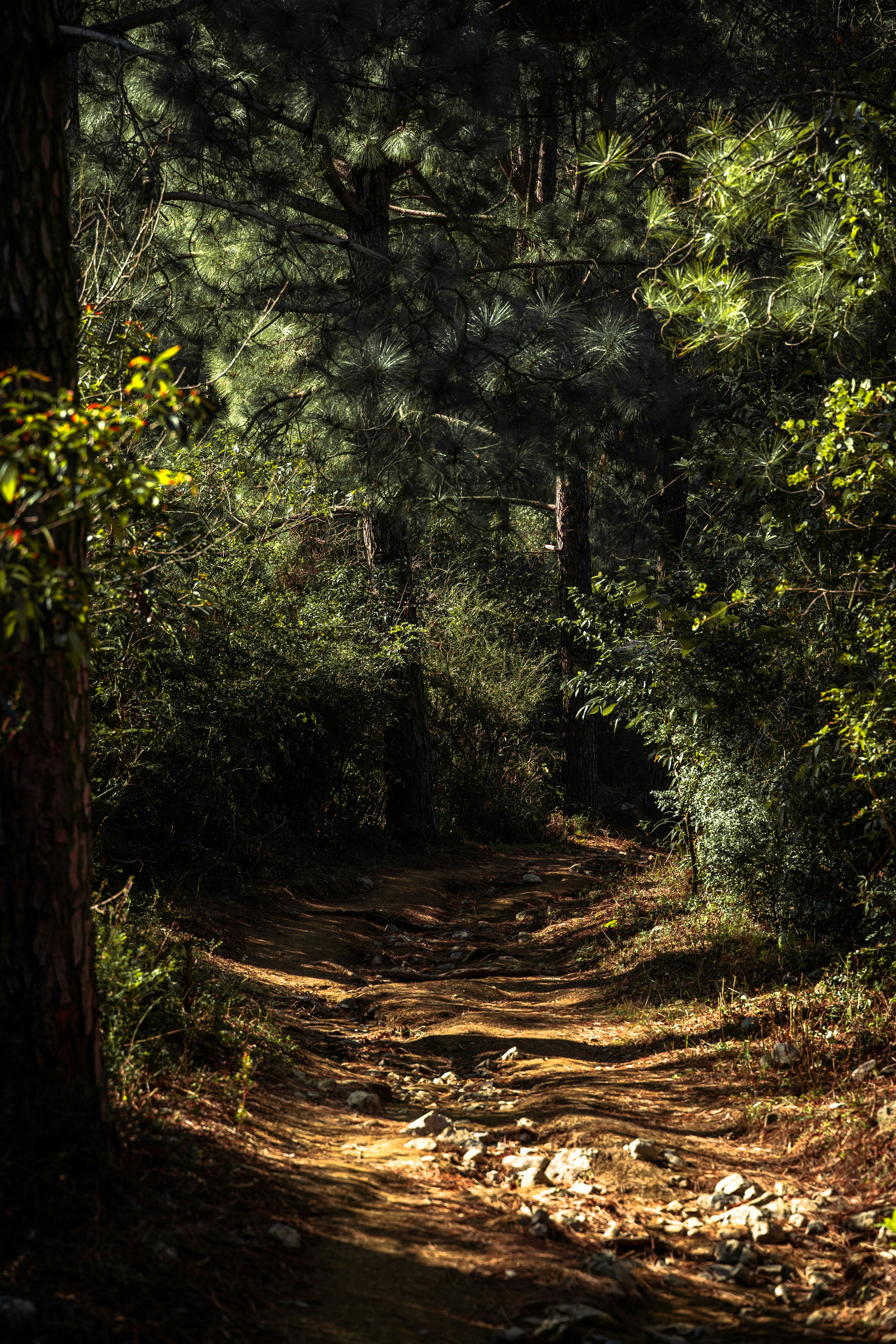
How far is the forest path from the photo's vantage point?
303 centimetres

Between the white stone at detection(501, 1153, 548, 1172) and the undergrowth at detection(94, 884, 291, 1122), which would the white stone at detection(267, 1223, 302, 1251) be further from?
the white stone at detection(501, 1153, 548, 1172)

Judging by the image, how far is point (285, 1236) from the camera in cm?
323

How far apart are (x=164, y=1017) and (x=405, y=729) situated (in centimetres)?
838

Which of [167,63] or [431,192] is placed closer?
[167,63]

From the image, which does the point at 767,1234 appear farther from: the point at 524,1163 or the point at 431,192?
the point at 431,192

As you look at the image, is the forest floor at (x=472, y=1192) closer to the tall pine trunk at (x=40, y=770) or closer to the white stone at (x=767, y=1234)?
the white stone at (x=767, y=1234)

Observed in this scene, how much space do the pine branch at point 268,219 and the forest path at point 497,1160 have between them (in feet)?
19.4

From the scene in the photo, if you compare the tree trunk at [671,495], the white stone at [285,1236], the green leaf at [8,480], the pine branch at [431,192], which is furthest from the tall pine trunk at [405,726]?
the green leaf at [8,480]

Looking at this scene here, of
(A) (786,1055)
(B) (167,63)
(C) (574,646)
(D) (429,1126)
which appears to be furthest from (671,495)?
(D) (429,1126)

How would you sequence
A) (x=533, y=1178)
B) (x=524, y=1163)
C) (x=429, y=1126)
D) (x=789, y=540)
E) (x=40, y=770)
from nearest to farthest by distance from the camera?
(x=40, y=770)
(x=533, y=1178)
(x=524, y=1163)
(x=429, y=1126)
(x=789, y=540)

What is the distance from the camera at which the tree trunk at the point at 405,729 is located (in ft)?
41.2

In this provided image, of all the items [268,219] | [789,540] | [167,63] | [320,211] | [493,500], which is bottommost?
[789,540]

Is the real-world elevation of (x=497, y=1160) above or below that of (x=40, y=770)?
below

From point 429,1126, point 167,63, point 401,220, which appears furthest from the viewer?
point 401,220
